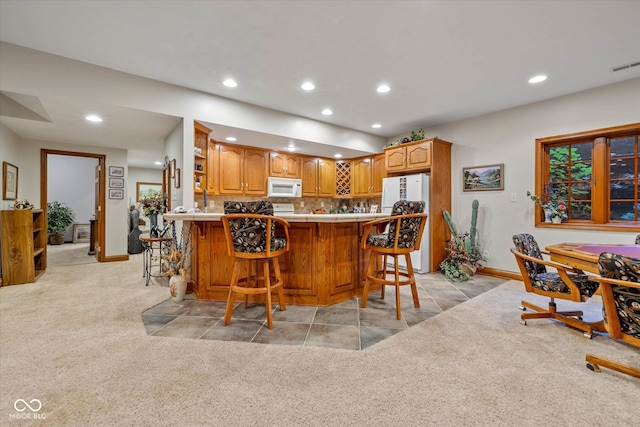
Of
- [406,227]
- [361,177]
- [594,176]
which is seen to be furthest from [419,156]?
[406,227]

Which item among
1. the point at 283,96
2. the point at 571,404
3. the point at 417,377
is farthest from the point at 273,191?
the point at 571,404

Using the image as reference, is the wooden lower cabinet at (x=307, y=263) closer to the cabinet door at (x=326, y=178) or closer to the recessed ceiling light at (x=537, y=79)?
the recessed ceiling light at (x=537, y=79)

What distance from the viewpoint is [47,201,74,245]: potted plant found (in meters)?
6.59

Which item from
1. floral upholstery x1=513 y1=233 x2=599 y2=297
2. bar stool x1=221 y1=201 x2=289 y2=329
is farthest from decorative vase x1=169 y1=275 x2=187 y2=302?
floral upholstery x1=513 y1=233 x2=599 y2=297

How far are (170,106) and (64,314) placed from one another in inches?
96.9

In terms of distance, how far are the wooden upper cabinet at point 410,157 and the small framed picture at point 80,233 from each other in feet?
27.8

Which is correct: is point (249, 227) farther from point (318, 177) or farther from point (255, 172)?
point (318, 177)

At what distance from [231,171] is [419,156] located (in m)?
3.27

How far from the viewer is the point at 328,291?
270 cm

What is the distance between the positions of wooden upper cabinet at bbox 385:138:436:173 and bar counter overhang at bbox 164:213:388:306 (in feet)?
6.99

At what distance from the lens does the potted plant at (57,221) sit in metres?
6.59

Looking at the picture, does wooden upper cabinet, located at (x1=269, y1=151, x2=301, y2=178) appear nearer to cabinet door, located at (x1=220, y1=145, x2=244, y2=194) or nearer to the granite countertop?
cabinet door, located at (x1=220, y1=145, x2=244, y2=194)

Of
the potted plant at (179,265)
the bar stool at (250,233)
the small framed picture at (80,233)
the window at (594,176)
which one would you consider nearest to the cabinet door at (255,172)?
the potted plant at (179,265)

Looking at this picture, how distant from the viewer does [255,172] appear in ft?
16.2
